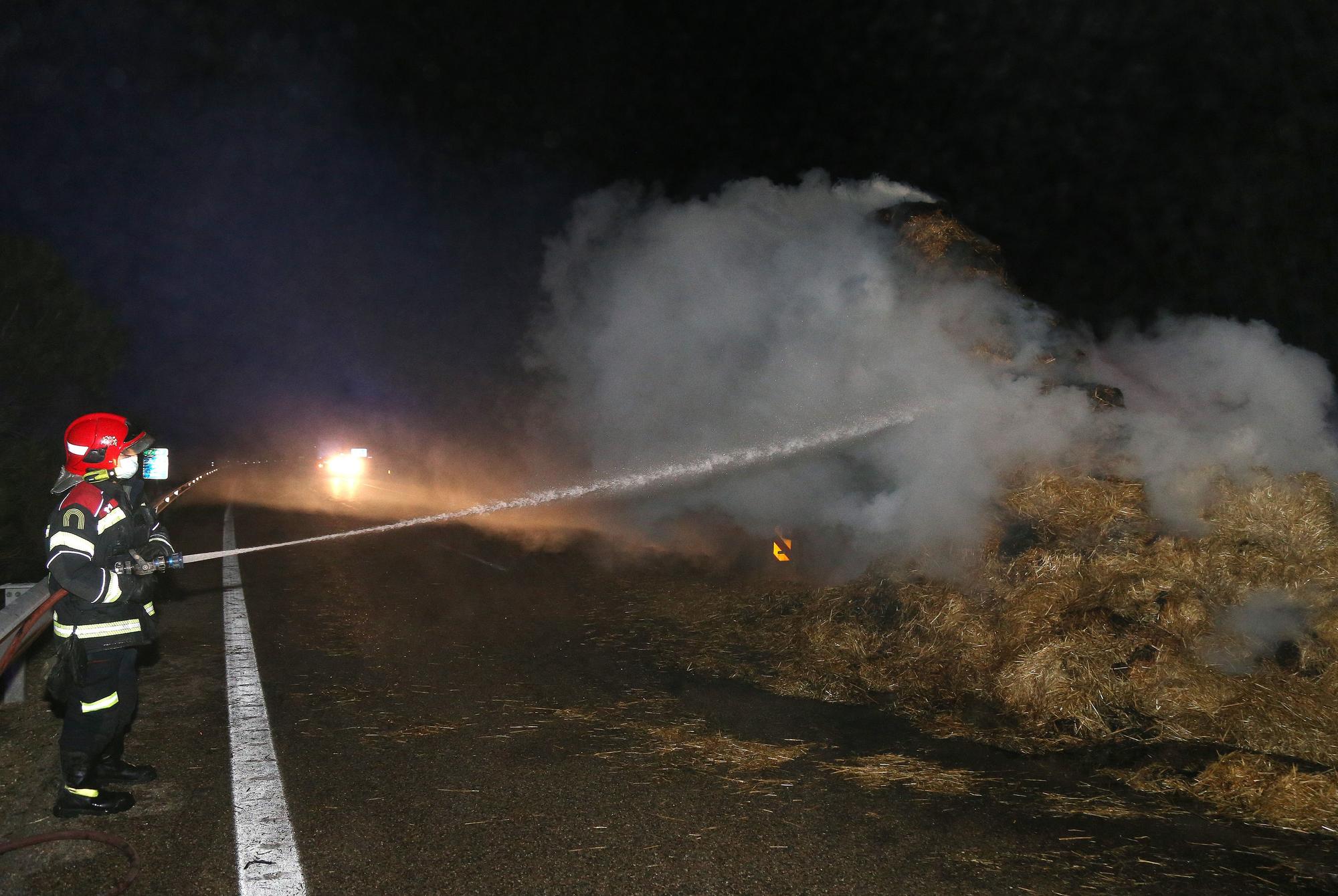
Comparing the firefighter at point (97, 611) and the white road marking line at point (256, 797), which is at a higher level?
the firefighter at point (97, 611)

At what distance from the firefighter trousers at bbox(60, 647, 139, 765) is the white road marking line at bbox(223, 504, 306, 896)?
0.73m

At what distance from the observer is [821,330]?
31.7 ft

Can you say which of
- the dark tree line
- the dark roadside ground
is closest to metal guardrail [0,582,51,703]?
the dark roadside ground

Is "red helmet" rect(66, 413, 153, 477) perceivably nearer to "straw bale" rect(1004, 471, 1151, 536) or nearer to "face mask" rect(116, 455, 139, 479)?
"face mask" rect(116, 455, 139, 479)

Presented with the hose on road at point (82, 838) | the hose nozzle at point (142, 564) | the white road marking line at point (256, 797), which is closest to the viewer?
the white road marking line at point (256, 797)

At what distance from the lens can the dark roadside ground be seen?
12.7 ft

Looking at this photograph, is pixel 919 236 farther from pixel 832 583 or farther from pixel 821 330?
pixel 832 583

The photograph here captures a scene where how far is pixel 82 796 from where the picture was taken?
4.53 m

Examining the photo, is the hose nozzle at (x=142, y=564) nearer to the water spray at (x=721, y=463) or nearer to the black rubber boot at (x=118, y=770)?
the black rubber boot at (x=118, y=770)

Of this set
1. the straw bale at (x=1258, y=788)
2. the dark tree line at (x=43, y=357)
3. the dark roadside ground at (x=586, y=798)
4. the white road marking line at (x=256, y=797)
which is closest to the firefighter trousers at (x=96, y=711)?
the dark roadside ground at (x=586, y=798)

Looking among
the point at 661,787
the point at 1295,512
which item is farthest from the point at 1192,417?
the point at 661,787

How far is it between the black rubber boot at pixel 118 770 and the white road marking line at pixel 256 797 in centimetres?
47

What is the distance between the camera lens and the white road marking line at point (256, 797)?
3814 millimetres

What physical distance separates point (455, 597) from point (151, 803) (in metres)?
5.91
